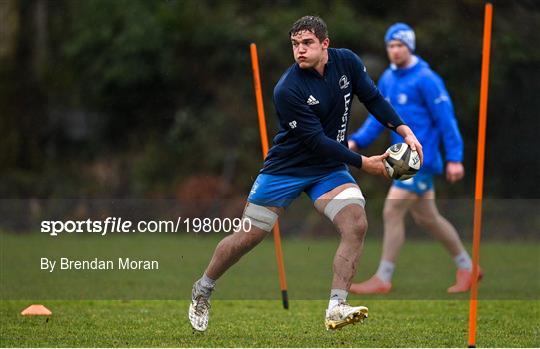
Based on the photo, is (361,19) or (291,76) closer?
(291,76)

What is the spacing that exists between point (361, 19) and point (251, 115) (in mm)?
2117

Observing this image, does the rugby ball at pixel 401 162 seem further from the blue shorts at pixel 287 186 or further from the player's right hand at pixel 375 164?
the blue shorts at pixel 287 186

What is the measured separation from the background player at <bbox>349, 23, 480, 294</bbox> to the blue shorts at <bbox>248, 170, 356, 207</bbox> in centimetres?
271

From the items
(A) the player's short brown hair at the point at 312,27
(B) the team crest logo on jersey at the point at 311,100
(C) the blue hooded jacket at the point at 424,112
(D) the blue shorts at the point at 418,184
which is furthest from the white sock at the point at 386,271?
(A) the player's short brown hair at the point at 312,27

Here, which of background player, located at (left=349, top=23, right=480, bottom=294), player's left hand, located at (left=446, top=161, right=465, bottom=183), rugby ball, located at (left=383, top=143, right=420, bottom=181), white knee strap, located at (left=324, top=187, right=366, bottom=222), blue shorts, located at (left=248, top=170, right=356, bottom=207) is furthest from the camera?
background player, located at (left=349, top=23, right=480, bottom=294)

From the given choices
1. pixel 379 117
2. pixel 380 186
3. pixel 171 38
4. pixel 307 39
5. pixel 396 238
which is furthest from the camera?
pixel 171 38

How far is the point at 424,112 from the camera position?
877cm

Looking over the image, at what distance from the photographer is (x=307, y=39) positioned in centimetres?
580

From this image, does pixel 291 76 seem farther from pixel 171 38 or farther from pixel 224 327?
pixel 171 38

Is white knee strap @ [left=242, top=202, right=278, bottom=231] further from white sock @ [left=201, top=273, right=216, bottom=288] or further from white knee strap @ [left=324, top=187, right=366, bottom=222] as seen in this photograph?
white sock @ [left=201, top=273, right=216, bottom=288]

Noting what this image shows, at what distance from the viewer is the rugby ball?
5.68 meters

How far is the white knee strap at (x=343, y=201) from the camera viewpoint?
5922 millimetres

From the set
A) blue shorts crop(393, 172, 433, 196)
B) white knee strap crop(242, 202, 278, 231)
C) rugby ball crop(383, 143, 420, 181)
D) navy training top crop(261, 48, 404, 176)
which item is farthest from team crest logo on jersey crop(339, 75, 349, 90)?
blue shorts crop(393, 172, 433, 196)

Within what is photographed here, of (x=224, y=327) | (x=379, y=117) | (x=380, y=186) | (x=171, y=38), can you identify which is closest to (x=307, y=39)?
(x=379, y=117)
